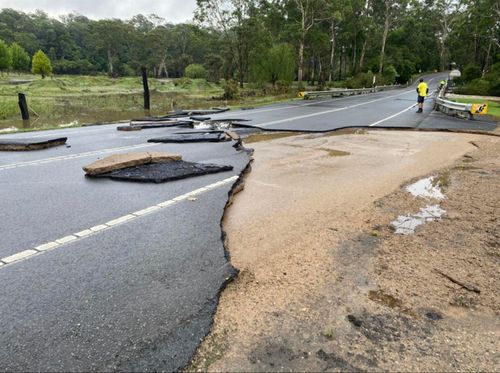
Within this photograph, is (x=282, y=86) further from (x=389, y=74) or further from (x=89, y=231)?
(x=89, y=231)

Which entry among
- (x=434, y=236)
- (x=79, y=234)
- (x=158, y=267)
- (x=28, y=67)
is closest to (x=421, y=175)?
(x=434, y=236)

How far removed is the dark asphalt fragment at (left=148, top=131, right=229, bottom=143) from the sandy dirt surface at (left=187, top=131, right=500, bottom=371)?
3873 mm

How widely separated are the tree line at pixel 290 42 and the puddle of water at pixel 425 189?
30089 millimetres

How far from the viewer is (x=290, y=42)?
5194 centimetres

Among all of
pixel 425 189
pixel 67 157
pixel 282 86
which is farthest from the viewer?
pixel 282 86

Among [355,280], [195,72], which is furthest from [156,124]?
[195,72]

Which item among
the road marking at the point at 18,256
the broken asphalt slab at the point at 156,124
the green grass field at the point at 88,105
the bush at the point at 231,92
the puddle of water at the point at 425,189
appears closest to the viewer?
the road marking at the point at 18,256

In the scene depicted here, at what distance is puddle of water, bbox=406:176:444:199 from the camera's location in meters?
5.87

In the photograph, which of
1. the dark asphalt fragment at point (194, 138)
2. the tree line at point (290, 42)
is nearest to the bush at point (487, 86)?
the tree line at point (290, 42)

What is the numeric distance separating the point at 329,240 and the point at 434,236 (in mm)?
1278

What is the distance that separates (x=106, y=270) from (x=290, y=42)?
176 feet

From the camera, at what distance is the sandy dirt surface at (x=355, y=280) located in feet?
7.62

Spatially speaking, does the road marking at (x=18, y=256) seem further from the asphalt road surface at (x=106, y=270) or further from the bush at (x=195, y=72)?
the bush at (x=195, y=72)

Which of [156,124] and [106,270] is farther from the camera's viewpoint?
[156,124]
